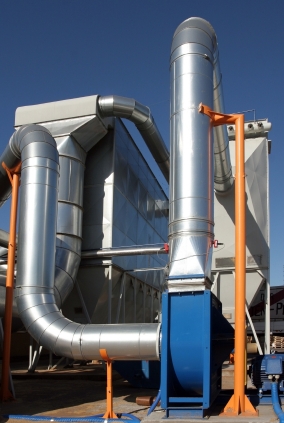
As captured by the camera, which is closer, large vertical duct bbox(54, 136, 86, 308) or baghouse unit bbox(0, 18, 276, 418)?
baghouse unit bbox(0, 18, 276, 418)

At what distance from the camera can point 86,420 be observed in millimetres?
9172

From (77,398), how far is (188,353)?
4349 mm

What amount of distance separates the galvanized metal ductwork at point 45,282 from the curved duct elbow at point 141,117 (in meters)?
3.46

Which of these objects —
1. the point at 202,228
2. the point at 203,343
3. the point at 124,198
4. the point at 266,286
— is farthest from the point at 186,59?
the point at 266,286

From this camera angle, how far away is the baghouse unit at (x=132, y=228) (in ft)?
30.8

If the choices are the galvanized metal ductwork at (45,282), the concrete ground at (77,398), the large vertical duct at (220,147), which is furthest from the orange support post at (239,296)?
the large vertical duct at (220,147)

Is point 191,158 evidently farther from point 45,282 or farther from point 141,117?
point 141,117

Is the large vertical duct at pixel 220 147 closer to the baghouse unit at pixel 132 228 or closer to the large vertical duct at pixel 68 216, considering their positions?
the baghouse unit at pixel 132 228

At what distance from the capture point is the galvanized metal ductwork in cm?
1035

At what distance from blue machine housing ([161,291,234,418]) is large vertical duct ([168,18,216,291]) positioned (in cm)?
37

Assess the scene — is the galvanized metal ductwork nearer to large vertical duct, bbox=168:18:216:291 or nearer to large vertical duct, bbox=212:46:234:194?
large vertical duct, bbox=168:18:216:291

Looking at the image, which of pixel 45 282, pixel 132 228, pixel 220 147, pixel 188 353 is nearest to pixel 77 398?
pixel 45 282

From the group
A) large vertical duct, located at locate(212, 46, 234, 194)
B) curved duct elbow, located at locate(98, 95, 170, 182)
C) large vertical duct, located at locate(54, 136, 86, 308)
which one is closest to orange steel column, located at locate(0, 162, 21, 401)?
large vertical duct, located at locate(54, 136, 86, 308)

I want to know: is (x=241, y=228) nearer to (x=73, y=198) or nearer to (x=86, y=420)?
(x=86, y=420)
